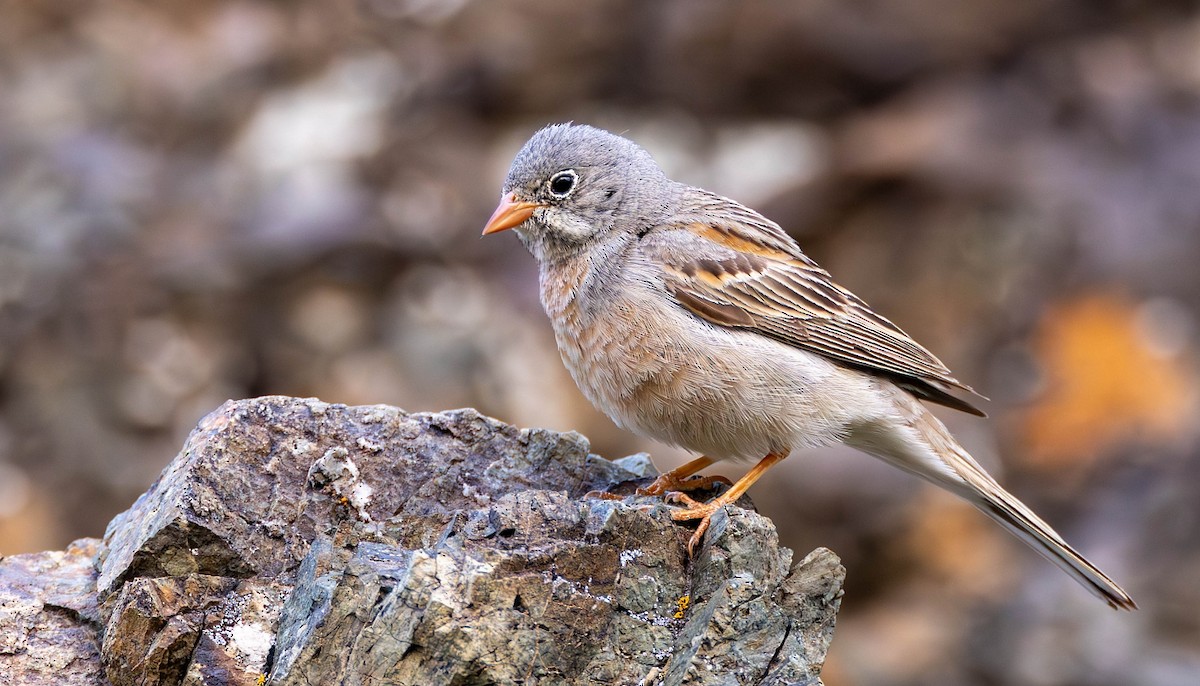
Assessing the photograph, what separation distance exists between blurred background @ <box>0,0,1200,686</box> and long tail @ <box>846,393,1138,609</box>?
4.26 metres

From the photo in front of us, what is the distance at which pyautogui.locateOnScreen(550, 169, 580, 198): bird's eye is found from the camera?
8.07 m

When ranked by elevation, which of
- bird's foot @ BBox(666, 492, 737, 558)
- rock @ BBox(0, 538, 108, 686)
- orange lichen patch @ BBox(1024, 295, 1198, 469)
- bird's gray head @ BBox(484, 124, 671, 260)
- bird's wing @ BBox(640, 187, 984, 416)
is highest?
orange lichen patch @ BBox(1024, 295, 1198, 469)

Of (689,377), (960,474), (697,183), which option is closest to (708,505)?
(689,377)

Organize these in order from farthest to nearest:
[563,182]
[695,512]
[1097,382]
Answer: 1. [1097,382]
2. [563,182]
3. [695,512]

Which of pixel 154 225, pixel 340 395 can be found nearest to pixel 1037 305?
pixel 340 395

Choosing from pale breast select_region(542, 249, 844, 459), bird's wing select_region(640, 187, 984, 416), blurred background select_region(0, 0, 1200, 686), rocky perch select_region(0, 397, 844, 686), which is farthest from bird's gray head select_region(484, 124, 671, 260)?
blurred background select_region(0, 0, 1200, 686)

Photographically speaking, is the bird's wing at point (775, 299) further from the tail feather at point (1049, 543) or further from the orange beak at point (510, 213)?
the orange beak at point (510, 213)

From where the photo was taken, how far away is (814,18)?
15.1 meters

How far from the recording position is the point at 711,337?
7.37m

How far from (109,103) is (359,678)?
39.4ft

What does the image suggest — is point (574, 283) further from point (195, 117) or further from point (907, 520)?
point (195, 117)

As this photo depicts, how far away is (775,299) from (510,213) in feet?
5.60

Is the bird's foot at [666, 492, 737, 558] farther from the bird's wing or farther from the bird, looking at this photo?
the bird's wing

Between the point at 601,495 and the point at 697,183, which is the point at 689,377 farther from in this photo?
the point at 697,183
